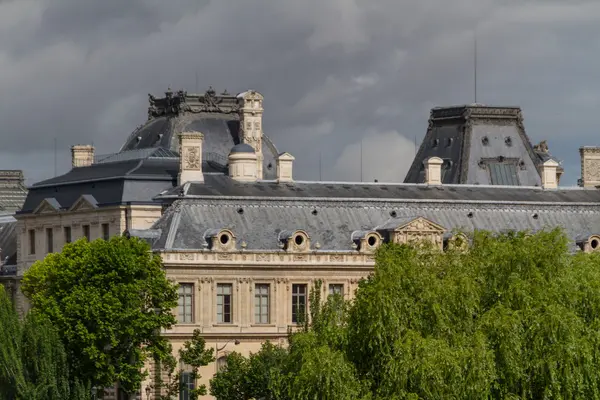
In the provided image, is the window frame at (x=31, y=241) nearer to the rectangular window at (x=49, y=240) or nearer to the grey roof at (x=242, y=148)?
the rectangular window at (x=49, y=240)

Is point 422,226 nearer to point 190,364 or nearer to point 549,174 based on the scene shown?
point 190,364

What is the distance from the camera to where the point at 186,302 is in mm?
151625

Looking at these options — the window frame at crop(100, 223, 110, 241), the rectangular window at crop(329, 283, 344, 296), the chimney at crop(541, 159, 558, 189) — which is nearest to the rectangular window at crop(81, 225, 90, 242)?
the window frame at crop(100, 223, 110, 241)

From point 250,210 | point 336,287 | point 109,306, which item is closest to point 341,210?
point 336,287

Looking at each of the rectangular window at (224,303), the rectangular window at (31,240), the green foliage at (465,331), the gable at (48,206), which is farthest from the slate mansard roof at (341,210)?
the green foliage at (465,331)

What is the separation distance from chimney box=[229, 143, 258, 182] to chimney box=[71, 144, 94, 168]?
19014mm

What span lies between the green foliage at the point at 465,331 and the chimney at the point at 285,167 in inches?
1532

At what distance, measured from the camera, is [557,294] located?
115312 millimetres

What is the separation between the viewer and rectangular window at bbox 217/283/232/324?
153 meters

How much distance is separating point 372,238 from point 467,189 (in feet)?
37.4

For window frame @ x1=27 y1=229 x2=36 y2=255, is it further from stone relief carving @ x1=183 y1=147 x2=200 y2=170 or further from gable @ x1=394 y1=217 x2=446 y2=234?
gable @ x1=394 y1=217 x2=446 y2=234

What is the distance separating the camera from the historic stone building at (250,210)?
15250 cm

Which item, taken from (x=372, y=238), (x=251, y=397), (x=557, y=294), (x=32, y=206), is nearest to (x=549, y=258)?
(x=557, y=294)

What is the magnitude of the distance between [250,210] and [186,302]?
6643 mm
